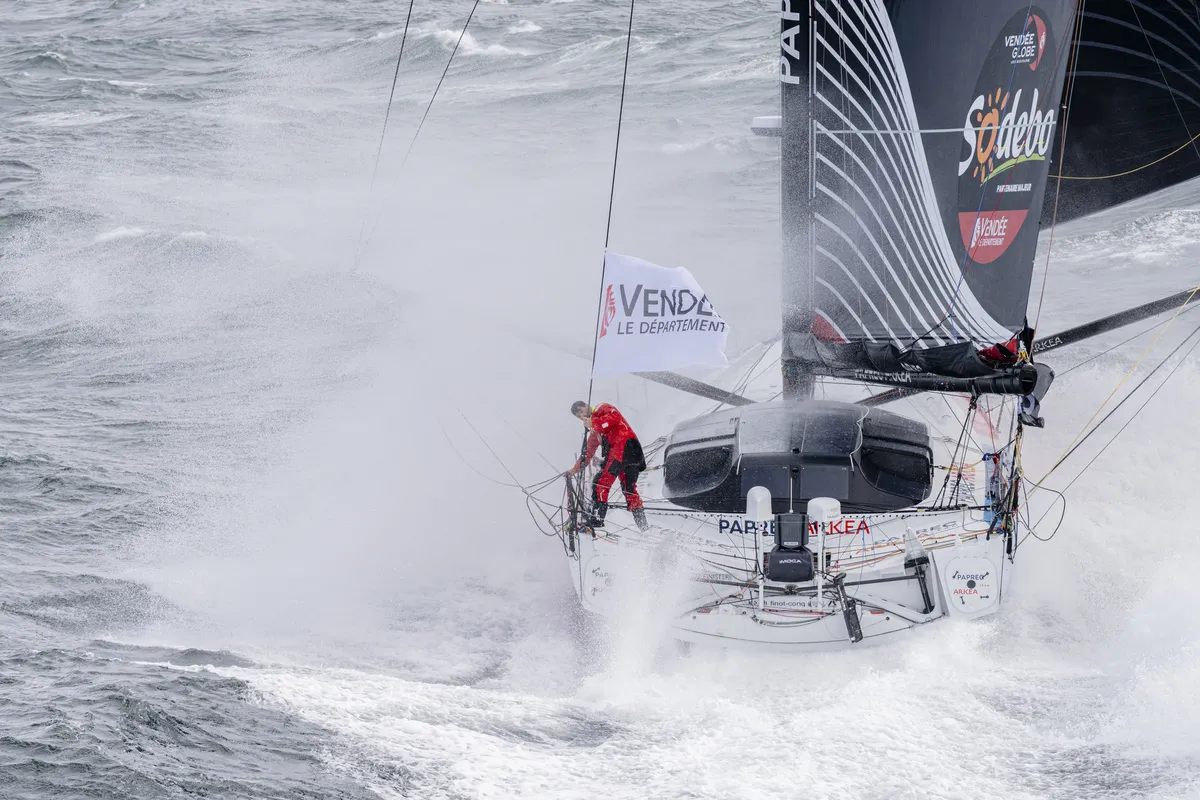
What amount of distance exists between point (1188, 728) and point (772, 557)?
221 cm

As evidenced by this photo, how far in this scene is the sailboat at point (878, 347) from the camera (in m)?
7.07

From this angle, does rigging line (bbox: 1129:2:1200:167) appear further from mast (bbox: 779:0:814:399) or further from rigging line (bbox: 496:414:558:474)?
rigging line (bbox: 496:414:558:474)

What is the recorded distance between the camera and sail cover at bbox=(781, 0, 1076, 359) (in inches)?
285

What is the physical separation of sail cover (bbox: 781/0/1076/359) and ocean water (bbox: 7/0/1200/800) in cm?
172

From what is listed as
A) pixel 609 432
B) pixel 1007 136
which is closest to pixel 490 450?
pixel 609 432

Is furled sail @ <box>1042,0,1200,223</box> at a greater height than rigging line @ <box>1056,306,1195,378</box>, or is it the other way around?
furled sail @ <box>1042,0,1200,223</box>

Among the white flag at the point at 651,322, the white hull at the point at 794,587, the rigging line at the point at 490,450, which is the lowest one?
the white hull at the point at 794,587

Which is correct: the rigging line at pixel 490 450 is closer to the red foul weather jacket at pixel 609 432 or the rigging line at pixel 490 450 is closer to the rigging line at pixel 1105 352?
the red foul weather jacket at pixel 609 432

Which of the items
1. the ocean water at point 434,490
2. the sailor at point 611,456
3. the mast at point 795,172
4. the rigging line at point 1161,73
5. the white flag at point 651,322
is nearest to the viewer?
the ocean water at point 434,490

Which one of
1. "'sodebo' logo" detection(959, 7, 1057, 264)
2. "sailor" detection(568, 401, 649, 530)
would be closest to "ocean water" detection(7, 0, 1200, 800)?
"sailor" detection(568, 401, 649, 530)

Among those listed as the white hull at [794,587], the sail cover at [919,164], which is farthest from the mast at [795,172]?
the white hull at [794,587]

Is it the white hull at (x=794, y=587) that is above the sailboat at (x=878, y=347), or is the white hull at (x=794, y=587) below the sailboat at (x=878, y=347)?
below

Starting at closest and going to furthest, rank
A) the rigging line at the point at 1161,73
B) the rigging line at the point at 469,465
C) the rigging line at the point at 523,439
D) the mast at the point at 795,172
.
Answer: the mast at the point at 795,172 < the rigging line at the point at 1161,73 < the rigging line at the point at 469,465 < the rigging line at the point at 523,439

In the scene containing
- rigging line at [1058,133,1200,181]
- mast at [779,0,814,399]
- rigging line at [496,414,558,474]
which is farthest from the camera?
rigging line at [496,414,558,474]
